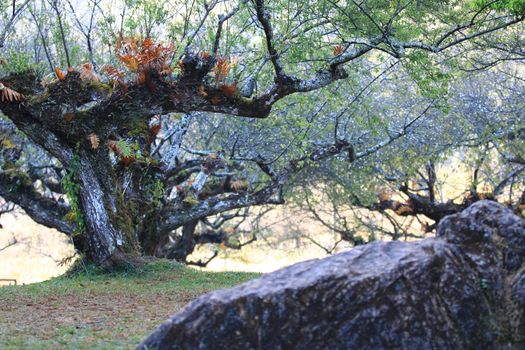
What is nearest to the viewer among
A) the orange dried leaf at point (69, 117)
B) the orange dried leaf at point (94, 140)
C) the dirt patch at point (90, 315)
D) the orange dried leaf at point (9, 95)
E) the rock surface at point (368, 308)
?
the rock surface at point (368, 308)

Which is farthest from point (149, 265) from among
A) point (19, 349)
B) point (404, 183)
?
point (404, 183)

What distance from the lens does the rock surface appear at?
4801mm

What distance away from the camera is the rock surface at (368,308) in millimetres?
4801

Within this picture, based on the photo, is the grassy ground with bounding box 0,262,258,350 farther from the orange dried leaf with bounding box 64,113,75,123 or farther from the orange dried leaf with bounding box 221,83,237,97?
the orange dried leaf with bounding box 221,83,237,97

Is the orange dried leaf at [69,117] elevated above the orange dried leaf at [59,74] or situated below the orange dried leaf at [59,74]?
below

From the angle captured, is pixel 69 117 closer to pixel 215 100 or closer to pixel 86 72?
pixel 86 72

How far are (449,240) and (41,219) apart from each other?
11270 mm

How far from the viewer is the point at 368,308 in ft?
16.0

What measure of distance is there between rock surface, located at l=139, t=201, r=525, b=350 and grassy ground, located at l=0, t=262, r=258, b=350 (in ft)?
5.71

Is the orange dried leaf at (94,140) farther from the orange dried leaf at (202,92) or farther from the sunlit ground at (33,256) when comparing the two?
the sunlit ground at (33,256)

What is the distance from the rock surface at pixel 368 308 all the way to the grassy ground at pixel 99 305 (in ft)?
5.71

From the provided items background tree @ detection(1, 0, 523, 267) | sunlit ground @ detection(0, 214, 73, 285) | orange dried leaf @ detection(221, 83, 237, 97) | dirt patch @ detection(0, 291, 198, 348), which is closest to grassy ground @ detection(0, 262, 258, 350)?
dirt patch @ detection(0, 291, 198, 348)

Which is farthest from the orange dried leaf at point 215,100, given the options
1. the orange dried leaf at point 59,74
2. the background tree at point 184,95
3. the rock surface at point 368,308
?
the rock surface at point 368,308

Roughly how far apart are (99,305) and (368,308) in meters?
5.25
